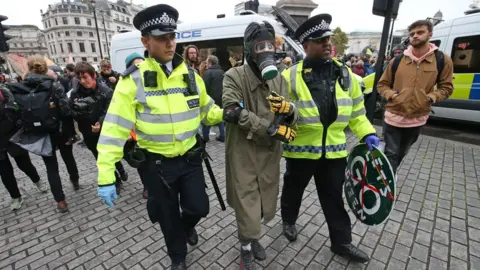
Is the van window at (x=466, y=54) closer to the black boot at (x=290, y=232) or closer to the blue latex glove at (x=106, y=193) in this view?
the black boot at (x=290, y=232)

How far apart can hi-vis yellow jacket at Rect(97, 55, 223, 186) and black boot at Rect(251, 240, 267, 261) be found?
3.90ft

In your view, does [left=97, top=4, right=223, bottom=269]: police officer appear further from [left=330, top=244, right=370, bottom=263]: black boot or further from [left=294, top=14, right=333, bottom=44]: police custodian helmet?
[left=330, top=244, right=370, bottom=263]: black boot

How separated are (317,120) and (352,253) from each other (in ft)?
4.13

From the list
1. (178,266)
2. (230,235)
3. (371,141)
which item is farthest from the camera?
(230,235)

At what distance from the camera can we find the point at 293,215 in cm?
266

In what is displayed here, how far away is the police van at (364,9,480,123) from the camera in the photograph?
621cm

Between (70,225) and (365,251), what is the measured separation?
11.0 feet

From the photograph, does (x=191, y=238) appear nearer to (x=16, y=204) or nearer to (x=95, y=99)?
(x=95, y=99)

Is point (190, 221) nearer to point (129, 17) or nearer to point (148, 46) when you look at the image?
point (148, 46)

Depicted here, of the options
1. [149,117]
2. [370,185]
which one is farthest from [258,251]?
[149,117]

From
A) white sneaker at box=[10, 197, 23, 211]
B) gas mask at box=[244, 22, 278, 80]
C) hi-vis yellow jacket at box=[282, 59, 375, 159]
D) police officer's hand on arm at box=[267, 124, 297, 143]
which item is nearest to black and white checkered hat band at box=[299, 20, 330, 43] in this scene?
hi-vis yellow jacket at box=[282, 59, 375, 159]

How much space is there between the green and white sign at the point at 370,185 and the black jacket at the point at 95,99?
3082 mm

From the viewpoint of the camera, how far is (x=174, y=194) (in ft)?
6.93

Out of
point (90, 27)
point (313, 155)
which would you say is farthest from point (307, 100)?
point (90, 27)
